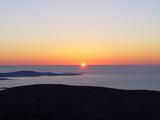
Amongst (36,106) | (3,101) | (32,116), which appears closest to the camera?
(32,116)

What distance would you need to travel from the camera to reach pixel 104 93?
31031 millimetres

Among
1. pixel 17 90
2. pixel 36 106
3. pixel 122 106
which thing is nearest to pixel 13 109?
pixel 36 106

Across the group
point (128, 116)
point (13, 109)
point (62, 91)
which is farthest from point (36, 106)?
point (128, 116)

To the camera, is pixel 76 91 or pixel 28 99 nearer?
pixel 28 99

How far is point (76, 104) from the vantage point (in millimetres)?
27250

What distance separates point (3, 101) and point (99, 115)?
743 centimetres

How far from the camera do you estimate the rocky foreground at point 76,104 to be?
82.0 feet

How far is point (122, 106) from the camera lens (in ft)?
90.1

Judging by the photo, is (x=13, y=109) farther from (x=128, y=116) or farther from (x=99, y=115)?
(x=128, y=116)

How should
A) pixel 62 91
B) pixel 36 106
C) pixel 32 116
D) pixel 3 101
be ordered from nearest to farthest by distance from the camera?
pixel 32 116 < pixel 36 106 < pixel 3 101 < pixel 62 91

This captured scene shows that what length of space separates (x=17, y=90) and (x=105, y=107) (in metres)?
7.73

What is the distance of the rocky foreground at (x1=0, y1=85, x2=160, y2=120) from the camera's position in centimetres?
2498

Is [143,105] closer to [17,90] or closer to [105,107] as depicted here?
[105,107]

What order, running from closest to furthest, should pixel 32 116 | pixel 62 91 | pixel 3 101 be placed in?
pixel 32 116 → pixel 3 101 → pixel 62 91
